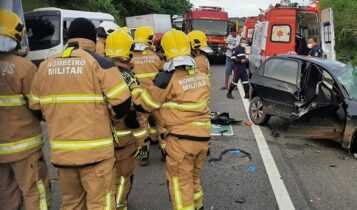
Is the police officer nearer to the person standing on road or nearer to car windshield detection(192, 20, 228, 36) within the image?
the person standing on road

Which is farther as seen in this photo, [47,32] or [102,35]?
[47,32]

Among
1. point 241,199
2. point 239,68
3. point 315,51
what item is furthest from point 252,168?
point 315,51

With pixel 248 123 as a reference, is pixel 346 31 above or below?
above

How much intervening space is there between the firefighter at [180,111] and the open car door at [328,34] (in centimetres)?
923

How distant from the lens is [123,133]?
409cm

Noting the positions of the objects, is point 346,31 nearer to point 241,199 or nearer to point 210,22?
point 210,22

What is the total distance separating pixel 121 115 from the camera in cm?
338

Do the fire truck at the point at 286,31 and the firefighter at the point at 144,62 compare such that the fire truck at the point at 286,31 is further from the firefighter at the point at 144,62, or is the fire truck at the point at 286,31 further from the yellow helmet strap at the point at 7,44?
the yellow helmet strap at the point at 7,44

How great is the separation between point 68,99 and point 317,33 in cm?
1181

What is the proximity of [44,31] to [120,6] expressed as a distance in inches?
887

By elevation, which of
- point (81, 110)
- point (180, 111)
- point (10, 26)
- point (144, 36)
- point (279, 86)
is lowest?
point (279, 86)

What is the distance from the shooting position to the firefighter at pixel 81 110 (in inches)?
123

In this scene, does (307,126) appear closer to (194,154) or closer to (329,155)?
(329,155)

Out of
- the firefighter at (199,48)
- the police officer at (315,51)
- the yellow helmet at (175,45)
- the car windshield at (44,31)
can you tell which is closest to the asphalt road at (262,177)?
the firefighter at (199,48)
